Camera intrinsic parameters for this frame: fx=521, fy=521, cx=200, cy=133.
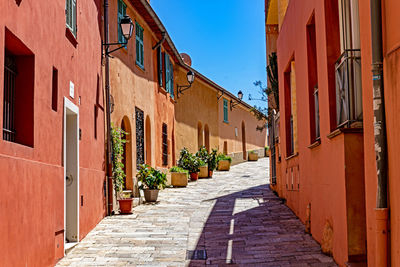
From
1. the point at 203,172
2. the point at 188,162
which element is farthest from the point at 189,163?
the point at 203,172

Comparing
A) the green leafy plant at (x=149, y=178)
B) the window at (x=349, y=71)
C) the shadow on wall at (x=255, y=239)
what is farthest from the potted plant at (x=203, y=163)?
the window at (x=349, y=71)

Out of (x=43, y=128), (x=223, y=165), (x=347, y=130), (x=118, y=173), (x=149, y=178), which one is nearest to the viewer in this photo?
(x=347, y=130)

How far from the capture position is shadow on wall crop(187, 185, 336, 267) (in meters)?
7.02

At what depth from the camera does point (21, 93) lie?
6.07m

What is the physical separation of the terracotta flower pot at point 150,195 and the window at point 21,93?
7468 mm

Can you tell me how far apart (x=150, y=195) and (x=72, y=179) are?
506 cm

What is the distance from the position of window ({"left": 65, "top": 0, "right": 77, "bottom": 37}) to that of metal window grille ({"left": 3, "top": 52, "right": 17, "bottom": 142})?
2.06 meters

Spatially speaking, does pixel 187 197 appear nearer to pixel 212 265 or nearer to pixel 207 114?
pixel 212 265

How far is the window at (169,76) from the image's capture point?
18.5 meters

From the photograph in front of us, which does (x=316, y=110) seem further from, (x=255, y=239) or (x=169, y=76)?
(x=169, y=76)

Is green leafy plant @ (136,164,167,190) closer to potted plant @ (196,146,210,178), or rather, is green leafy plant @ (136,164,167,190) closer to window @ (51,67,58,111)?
window @ (51,67,58,111)

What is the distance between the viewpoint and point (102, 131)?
10.9m

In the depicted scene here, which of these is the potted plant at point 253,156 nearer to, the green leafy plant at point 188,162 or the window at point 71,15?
the green leafy plant at point 188,162

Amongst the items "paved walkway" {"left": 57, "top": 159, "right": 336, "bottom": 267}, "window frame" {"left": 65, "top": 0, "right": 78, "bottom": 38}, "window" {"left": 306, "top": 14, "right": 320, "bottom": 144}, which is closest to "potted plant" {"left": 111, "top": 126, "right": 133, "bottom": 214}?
"paved walkway" {"left": 57, "top": 159, "right": 336, "bottom": 267}
